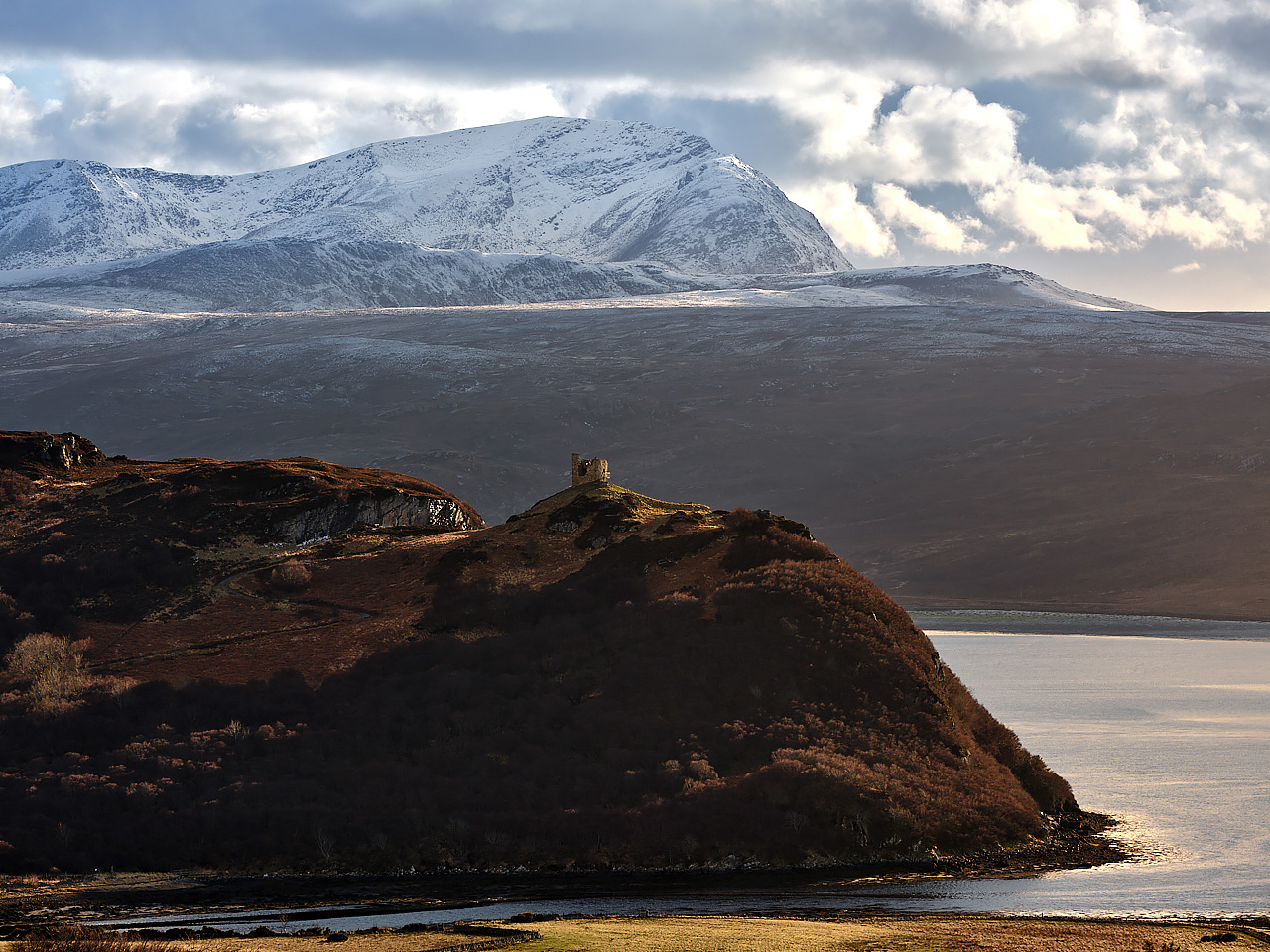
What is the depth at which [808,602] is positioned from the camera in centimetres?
6078

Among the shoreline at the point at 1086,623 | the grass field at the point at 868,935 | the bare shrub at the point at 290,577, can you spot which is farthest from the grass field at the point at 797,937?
the shoreline at the point at 1086,623

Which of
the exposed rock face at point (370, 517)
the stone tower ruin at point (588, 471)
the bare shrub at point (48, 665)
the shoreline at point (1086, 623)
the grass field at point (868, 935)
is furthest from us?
the shoreline at point (1086, 623)

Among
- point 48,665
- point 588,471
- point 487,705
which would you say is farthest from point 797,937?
point 48,665

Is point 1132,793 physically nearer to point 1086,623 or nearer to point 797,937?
point 797,937

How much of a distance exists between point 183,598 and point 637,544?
24.2 metres

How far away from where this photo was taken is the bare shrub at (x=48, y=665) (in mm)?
58344

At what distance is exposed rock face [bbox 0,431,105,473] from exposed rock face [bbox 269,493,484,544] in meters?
19.8

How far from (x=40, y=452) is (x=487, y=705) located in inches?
1699

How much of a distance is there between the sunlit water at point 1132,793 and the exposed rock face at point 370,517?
34495 mm

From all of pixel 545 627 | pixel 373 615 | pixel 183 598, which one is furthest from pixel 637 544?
pixel 183 598

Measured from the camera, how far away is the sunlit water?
43844 millimetres

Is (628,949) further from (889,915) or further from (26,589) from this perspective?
(26,589)

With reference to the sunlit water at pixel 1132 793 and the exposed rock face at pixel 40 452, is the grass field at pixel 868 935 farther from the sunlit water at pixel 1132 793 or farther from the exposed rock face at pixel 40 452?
the exposed rock face at pixel 40 452

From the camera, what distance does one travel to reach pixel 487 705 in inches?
2277
